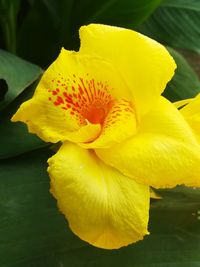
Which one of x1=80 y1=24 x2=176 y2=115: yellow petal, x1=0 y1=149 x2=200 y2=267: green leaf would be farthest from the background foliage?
x1=80 y1=24 x2=176 y2=115: yellow petal

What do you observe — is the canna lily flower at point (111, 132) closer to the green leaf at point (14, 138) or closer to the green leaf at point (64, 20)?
the green leaf at point (14, 138)

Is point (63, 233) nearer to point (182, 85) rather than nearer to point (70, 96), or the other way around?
point (70, 96)

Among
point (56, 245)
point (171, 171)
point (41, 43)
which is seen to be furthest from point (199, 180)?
point (41, 43)

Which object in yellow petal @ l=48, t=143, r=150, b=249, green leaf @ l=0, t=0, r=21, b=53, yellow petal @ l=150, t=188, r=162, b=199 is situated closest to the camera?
yellow petal @ l=48, t=143, r=150, b=249

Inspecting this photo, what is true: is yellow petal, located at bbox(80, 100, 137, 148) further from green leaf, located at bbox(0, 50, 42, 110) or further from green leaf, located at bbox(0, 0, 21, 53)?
green leaf, located at bbox(0, 0, 21, 53)

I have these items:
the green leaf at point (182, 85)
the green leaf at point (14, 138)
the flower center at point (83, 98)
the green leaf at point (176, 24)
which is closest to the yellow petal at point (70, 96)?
the flower center at point (83, 98)

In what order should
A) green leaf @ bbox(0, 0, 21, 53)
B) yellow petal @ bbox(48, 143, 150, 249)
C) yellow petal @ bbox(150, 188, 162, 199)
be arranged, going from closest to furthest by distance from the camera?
yellow petal @ bbox(48, 143, 150, 249) → yellow petal @ bbox(150, 188, 162, 199) → green leaf @ bbox(0, 0, 21, 53)
